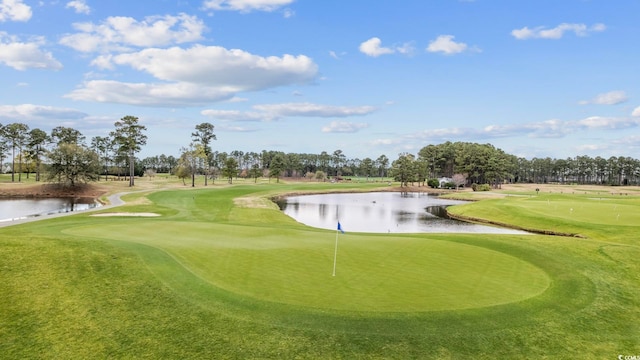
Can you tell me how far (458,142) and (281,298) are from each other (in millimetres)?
174467

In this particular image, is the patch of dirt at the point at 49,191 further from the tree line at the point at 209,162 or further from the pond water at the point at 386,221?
the pond water at the point at 386,221

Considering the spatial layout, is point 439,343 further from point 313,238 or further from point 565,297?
point 313,238

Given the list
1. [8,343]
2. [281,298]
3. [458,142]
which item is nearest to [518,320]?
[281,298]

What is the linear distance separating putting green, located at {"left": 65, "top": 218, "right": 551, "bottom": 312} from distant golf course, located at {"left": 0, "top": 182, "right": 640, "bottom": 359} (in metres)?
0.07

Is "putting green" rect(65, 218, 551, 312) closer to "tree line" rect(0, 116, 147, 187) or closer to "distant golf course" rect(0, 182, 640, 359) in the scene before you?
"distant golf course" rect(0, 182, 640, 359)

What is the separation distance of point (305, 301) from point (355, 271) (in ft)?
11.1

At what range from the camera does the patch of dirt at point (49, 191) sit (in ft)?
233

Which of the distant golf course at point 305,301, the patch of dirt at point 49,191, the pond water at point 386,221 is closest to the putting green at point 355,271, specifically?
the distant golf course at point 305,301

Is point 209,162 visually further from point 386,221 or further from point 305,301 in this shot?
point 305,301

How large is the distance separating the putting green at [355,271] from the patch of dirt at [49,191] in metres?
62.6

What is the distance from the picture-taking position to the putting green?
11345 millimetres

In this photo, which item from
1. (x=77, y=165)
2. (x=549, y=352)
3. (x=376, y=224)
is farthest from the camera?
(x=77, y=165)

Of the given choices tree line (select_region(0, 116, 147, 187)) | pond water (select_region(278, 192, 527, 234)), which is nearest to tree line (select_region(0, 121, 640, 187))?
tree line (select_region(0, 116, 147, 187))

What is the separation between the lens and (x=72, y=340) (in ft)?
29.9
